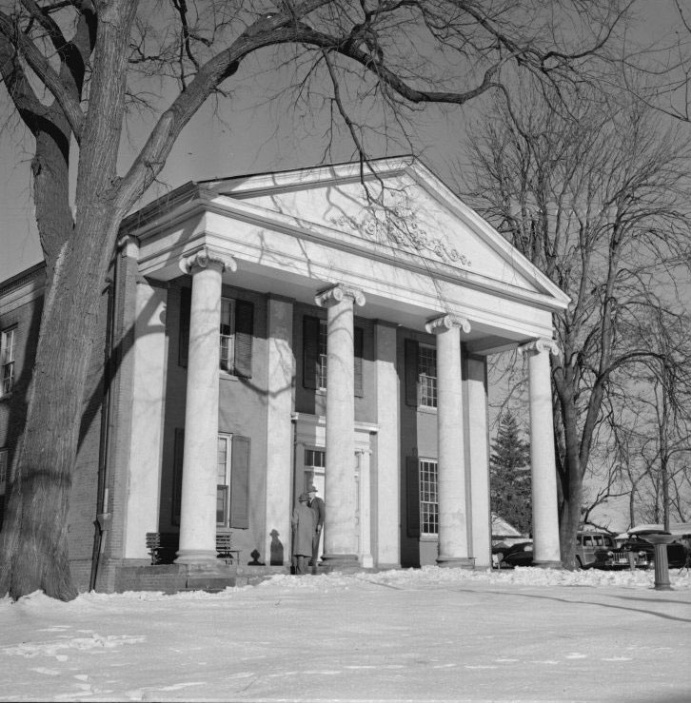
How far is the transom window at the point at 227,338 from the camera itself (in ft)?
69.8

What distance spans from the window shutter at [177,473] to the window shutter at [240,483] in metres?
1.39

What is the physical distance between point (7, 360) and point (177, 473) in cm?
648

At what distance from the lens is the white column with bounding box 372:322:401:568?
23.4 metres

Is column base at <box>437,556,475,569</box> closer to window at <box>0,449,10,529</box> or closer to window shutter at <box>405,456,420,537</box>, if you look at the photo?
window shutter at <box>405,456,420,537</box>

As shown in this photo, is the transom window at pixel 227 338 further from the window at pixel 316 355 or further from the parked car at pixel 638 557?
the parked car at pixel 638 557

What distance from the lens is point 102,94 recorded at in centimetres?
1303

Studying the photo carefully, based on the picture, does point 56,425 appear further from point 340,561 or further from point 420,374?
point 420,374

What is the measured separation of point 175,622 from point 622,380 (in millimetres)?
21864

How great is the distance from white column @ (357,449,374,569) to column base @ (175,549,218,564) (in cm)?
651

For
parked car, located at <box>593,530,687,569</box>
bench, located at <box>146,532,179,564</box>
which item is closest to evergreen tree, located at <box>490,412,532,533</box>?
parked car, located at <box>593,530,687,569</box>

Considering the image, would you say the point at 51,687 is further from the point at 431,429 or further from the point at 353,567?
the point at 431,429

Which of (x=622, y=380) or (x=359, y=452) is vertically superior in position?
(x=622, y=380)

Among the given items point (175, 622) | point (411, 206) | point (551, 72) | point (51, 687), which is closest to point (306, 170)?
point (411, 206)

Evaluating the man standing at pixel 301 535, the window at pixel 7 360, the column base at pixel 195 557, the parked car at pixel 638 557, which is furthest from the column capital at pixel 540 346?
the window at pixel 7 360
